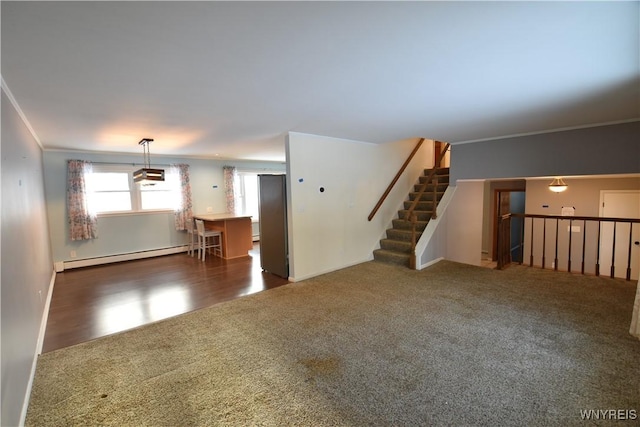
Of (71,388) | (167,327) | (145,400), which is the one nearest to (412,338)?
(145,400)

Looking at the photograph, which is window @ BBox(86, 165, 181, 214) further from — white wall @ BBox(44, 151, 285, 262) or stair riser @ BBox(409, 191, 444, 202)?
stair riser @ BBox(409, 191, 444, 202)

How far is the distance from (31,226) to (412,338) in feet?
14.0

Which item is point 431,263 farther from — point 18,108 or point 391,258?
point 18,108

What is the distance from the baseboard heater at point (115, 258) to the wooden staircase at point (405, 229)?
16.1 feet

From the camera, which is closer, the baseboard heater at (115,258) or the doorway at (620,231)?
the doorway at (620,231)

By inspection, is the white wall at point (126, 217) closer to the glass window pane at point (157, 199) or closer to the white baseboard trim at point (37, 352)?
the glass window pane at point (157, 199)

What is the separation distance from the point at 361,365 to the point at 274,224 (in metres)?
3.06

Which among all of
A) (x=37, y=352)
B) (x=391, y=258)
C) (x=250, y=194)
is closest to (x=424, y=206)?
(x=391, y=258)

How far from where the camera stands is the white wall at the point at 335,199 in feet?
15.3

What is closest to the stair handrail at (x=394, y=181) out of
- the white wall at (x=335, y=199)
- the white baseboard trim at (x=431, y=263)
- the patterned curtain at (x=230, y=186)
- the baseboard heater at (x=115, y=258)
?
the white wall at (x=335, y=199)

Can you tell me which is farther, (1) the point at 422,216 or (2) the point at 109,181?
(2) the point at 109,181

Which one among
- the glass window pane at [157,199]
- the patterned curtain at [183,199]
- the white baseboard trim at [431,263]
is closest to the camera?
the white baseboard trim at [431,263]

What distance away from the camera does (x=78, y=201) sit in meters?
5.73

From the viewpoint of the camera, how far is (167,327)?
321 cm
